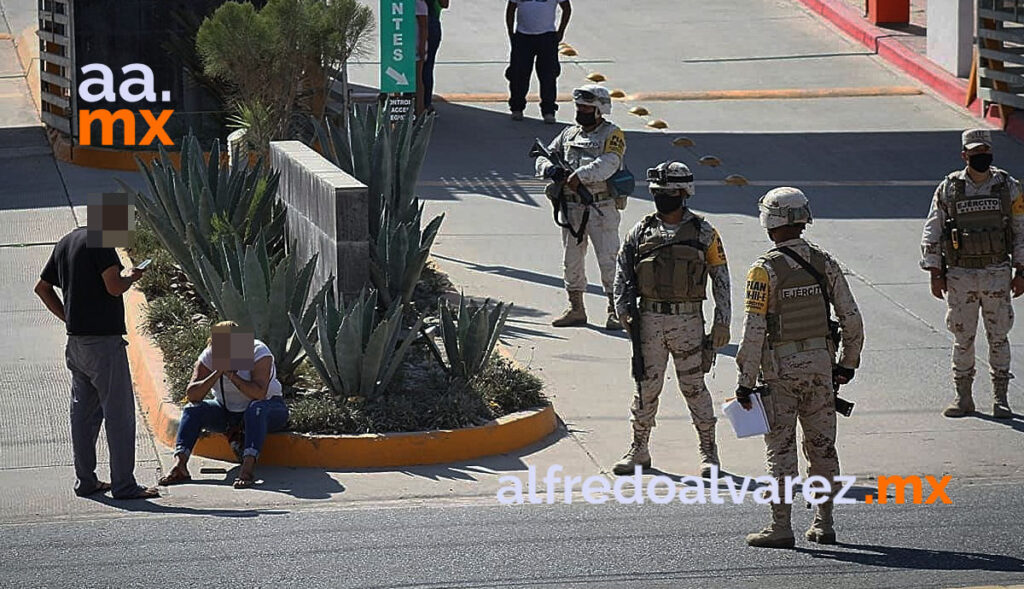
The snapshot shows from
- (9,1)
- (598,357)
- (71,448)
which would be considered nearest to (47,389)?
(71,448)

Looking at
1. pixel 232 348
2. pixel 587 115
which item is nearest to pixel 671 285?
pixel 232 348

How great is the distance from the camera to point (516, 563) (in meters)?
7.62

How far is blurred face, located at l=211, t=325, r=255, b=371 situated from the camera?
916 centimetres

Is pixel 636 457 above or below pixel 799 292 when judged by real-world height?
below

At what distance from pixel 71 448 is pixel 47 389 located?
1211mm

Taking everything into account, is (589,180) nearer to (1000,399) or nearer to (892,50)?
(1000,399)

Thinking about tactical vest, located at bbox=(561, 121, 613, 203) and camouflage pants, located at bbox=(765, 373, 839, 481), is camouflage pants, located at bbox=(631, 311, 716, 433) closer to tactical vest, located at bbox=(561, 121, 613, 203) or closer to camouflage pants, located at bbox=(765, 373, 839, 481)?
camouflage pants, located at bbox=(765, 373, 839, 481)

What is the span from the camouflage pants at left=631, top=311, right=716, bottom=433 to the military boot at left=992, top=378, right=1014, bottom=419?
7.50 feet

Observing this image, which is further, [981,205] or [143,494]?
[981,205]

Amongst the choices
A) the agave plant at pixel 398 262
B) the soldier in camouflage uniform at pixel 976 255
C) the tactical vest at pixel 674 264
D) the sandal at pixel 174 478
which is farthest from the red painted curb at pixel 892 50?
the sandal at pixel 174 478

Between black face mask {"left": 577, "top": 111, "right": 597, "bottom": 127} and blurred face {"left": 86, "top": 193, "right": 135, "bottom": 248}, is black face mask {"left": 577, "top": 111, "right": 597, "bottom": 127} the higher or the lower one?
the higher one

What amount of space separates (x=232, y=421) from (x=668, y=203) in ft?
9.37

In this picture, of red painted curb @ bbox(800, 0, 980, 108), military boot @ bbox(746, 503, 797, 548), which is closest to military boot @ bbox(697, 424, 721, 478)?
military boot @ bbox(746, 503, 797, 548)

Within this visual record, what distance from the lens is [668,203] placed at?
29.0ft
